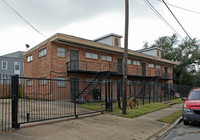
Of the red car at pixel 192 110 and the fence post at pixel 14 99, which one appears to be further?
the red car at pixel 192 110

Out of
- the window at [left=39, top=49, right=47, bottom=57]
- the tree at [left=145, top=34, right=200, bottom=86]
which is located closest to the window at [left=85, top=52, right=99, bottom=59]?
the window at [left=39, top=49, right=47, bottom=57]

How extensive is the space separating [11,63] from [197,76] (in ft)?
143

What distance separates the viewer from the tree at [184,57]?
4208 cm

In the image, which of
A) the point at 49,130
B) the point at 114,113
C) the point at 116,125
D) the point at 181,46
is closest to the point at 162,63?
the point at 181,46

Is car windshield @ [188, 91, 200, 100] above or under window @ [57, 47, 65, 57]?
under

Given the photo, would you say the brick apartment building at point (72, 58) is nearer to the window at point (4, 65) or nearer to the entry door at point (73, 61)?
the entry door at point (73, 61)

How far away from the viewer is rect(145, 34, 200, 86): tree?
42.1 meters

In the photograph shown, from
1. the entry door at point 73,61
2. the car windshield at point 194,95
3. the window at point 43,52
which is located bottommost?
the car windshield at point 194,95

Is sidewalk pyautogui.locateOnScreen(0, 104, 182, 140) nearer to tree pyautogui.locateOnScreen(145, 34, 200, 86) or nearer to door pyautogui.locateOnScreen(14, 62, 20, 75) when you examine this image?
door pyautogui.locateOnScreen(14, 62, 20, 75)

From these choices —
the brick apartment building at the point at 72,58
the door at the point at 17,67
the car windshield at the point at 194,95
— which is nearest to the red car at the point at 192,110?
the car windshield at the point at 194,95

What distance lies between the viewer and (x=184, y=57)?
42.8 m

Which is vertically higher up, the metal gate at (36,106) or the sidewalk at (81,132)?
the metal gate at (36,106)

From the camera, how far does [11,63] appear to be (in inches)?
1303

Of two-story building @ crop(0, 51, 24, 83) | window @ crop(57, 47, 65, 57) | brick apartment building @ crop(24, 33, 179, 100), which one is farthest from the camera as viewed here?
two-story building @ crop(0, 51, 24, 83)
